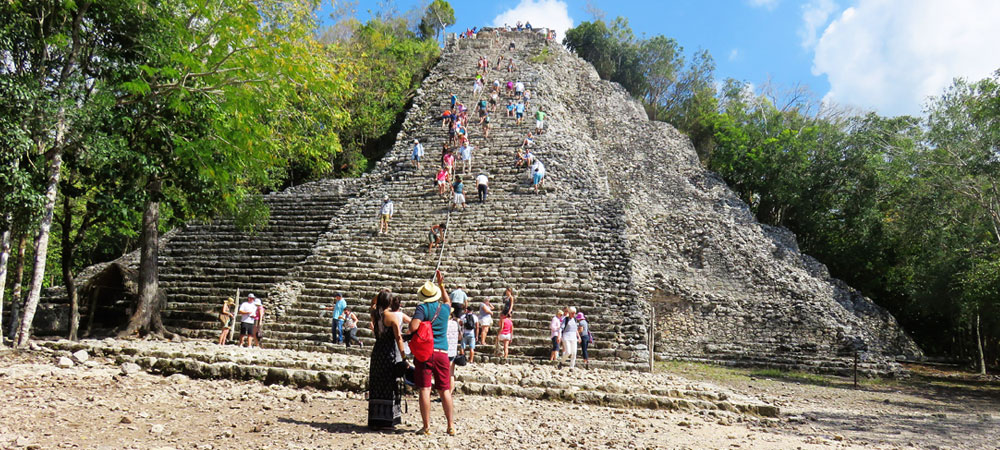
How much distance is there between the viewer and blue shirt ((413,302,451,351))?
467cm

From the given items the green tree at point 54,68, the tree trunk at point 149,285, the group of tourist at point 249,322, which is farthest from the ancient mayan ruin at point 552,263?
the green tree at point 54,68

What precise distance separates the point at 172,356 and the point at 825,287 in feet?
62.0

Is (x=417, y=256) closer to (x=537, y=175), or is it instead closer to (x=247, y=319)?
(x=247, y=319)

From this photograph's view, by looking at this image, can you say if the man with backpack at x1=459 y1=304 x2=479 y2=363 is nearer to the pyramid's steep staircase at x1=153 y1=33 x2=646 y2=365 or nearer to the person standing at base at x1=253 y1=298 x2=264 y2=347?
the pyramid's steep staircase at x1=153 y1=33 x2=646 y2=365

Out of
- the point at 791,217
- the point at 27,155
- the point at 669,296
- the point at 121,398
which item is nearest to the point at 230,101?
the point at 27,155

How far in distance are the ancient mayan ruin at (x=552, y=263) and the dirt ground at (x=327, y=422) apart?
10.7 feet

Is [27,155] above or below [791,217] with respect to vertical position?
below

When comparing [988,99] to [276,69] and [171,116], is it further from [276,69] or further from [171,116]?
[171,116]

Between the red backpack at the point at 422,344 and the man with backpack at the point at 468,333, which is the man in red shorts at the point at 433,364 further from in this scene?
the man with backpack at the point at 468,333

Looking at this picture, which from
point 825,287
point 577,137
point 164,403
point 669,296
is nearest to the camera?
point 164,403

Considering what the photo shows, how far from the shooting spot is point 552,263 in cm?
1211

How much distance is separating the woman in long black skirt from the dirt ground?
14cm

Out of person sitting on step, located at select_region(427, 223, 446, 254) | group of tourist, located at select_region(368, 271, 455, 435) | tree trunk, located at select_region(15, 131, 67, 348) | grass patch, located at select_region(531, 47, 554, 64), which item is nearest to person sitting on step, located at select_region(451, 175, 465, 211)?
person sitting on step, located at select_region(427, 223, 446, 254)

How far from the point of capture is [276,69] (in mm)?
8484
